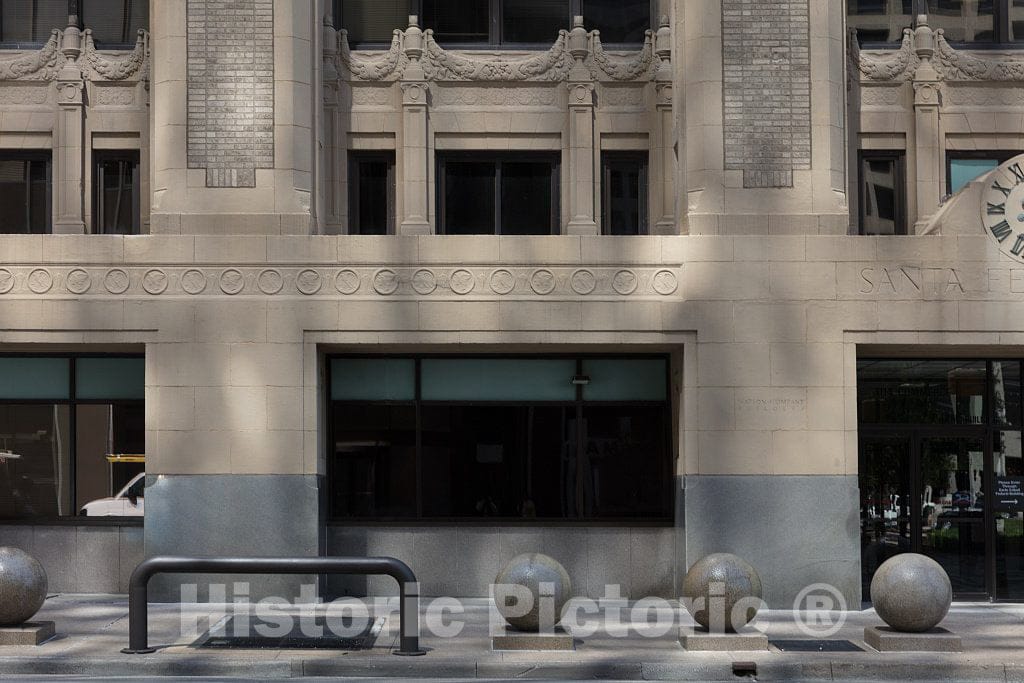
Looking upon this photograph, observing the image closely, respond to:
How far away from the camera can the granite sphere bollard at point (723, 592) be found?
13.7m

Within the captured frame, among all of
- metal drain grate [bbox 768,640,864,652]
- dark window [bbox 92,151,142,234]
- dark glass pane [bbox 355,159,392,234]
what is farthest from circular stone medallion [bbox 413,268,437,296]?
metal drain grate [bbox 768,640,864,652]

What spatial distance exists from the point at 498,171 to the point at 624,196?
74.4 inches

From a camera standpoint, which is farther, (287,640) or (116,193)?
(116,193)

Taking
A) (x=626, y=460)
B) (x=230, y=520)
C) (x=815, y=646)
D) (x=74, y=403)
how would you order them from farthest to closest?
1. (x=626, y=460)
2. (x=74, y=403)
3. (x=230, y=520)
4. (x=815, y=646)

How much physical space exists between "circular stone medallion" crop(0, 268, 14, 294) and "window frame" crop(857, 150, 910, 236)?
1179cm

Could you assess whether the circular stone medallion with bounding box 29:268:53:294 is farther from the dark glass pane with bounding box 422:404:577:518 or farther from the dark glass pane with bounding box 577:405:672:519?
the dark glass pane with bounding box 577:405:672:519

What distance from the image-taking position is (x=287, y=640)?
564 inches

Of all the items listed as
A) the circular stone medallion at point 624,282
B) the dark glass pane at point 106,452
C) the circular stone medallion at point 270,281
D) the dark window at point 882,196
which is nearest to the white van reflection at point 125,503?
the dark glass pane at point 106,452

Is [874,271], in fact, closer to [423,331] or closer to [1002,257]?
[1002,257]

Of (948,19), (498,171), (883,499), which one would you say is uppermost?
(948,19)

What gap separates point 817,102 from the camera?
1788 cm

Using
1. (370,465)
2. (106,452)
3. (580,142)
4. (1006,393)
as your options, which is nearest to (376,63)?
(580,142)

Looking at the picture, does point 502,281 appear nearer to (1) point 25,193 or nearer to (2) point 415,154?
(2) point 415,154

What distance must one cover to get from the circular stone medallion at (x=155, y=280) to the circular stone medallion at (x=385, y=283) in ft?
9.22
